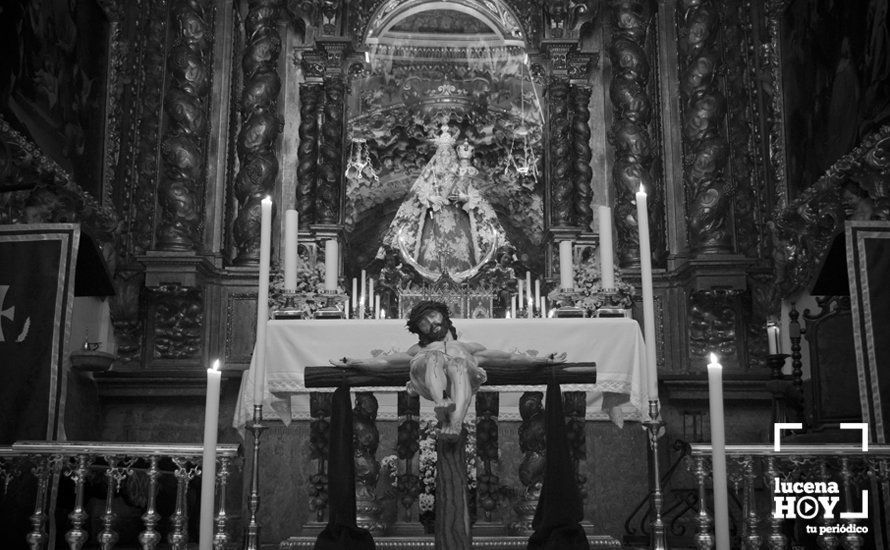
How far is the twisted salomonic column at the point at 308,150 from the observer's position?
28.0ft

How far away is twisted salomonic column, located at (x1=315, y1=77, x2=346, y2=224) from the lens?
8.46 m

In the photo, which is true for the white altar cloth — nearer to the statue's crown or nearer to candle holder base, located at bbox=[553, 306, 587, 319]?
candle holder base, located at bbox=[553, 306, 587, 319]

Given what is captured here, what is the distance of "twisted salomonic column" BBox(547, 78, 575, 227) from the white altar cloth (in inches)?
142

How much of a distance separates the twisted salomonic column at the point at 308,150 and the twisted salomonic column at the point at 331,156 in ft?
0.24

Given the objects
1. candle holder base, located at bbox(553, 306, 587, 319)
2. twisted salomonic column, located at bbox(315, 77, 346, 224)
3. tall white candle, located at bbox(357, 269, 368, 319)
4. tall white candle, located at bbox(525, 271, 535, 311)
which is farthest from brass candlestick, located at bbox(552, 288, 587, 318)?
twisted salomonic column, located at bbox(315, 77, 346, 224)

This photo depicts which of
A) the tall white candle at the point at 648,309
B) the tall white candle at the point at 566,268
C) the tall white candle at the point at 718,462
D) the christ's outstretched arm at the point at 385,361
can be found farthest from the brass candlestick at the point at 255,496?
the tall white candle at the point at 566,268

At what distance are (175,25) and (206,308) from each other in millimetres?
2626

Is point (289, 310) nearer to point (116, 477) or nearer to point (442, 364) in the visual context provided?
point (116, 477)

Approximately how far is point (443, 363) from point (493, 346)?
1.65 meters

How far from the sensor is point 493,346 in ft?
16.7

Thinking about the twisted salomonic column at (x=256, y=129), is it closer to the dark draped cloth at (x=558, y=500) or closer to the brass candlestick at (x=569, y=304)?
the brass candlestick at (x=569, y=304)

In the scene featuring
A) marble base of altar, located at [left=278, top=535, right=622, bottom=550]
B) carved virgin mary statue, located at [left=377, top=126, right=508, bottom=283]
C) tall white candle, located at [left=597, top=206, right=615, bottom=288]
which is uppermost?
carved virgin mary statue, located at [left=377, top=126, right=508, bottom=283]

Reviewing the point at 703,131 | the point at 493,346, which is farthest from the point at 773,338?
the point at 493,346

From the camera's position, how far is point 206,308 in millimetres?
8234
